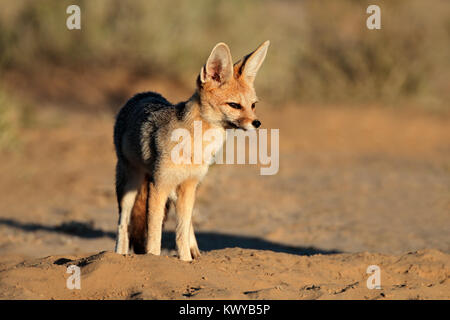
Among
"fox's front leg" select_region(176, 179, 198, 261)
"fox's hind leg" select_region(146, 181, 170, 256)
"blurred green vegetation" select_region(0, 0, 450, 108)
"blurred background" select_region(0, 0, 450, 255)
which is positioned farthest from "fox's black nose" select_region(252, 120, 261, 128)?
"blurred green vegetation" select_region(0, 0, 450, 108)

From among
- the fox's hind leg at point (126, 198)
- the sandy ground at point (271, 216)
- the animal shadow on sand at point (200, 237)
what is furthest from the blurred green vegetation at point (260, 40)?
the fox's hind leg at point (126, 198)

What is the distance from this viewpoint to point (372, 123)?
13.4 meters

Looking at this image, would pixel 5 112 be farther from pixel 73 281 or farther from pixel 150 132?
pixel 73 281

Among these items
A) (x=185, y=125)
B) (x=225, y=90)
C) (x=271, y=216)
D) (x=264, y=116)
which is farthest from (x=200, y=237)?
(x=264, y=116)

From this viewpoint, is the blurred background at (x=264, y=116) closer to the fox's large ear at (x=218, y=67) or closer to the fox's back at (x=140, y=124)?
the fox's back at (x=140, y=124)

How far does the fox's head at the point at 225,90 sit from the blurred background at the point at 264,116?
2263 millimetres

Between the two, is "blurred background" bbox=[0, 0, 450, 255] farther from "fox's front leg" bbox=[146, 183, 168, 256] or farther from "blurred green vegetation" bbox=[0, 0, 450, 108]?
"fox's front leg" bbox=[146, 183, 168, 256]

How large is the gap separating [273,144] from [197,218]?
4.23 meters

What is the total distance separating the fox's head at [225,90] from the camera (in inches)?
189

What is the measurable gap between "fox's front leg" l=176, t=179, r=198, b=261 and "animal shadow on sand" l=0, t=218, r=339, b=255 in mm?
1377

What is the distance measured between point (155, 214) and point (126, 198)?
0.75 metres

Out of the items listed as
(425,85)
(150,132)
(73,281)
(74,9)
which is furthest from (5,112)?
(425,85)

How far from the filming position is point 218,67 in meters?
4.95

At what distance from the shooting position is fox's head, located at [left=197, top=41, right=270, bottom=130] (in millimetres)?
4812
